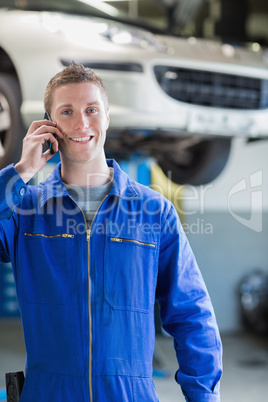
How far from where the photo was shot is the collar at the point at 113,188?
850 mm

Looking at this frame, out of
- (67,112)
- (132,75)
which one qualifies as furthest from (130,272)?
(132,75)

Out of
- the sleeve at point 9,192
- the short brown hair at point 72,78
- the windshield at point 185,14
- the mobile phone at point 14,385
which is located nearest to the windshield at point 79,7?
the windshield at point 185,14

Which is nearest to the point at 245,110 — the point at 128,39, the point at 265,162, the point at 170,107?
the point at 170,107

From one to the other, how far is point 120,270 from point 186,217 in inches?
73.7

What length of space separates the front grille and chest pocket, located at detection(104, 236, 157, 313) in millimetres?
1063

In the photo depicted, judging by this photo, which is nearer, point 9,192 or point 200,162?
point 9,192

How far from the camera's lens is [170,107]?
1.80m

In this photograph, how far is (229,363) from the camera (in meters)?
2.95

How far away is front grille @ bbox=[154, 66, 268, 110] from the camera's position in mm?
1809

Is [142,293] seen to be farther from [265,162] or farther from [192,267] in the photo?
[265,162]

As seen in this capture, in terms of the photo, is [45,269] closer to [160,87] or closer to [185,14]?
[160,87]

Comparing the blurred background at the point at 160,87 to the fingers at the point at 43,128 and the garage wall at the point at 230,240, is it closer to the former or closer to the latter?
the fingers at the point at 43,128

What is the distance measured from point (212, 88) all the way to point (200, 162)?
1.73ft

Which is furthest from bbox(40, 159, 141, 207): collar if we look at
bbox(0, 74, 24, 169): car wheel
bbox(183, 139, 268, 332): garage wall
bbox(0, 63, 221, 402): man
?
bbox(183, 139, 268, 332): garage wall
